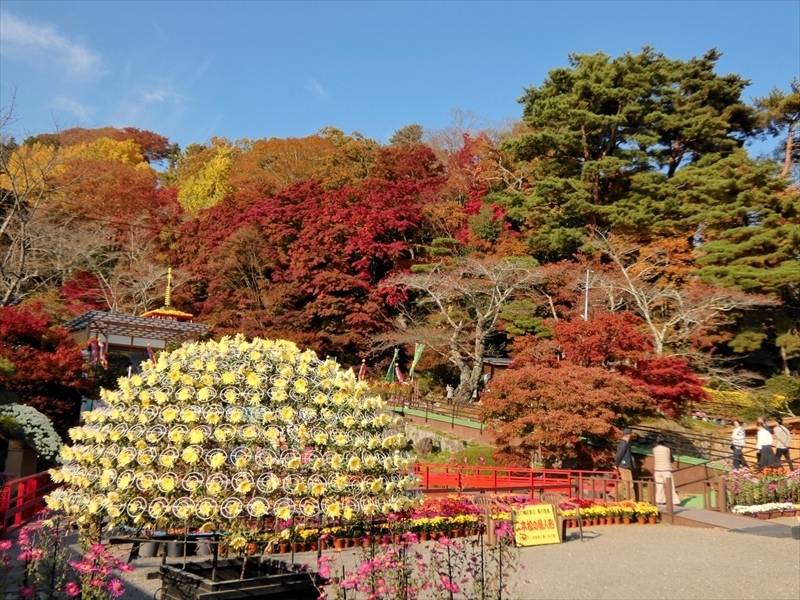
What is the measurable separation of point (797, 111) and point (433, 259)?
18149 millimetres

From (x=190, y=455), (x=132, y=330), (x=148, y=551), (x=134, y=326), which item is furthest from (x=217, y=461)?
(x=132, y=330)

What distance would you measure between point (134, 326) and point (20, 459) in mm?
12452

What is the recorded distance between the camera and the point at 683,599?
7.51 meters

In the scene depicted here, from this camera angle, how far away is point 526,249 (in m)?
31.1

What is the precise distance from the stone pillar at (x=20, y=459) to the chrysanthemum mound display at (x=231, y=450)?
26.7 feet

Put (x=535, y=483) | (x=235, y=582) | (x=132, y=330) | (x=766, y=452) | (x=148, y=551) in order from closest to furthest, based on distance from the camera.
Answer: (x=235, y=582)
(x=148, y=551)
(x=535, y=483)
(x=766, y=452)
(x=132, y=330)

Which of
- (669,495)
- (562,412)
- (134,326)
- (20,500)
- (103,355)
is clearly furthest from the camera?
(134,326)

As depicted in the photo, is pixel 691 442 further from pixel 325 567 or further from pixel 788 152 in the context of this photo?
pixel 325 567

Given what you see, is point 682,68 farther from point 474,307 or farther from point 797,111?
point 474,307

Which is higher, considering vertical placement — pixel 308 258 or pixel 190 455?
pixel 308 258

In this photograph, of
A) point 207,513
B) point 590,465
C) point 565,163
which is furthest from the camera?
point 565,163

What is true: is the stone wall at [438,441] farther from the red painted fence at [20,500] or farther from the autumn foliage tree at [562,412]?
the red painted fence at [20,500]

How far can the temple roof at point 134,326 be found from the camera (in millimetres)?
23781

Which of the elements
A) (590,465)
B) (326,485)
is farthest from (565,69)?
(326,485)
